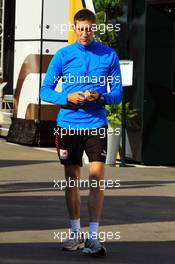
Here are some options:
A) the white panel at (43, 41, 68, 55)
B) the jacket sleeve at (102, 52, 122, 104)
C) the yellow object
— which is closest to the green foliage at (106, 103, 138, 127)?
the yellow object

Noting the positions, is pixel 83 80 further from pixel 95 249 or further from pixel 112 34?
pixel 112 34

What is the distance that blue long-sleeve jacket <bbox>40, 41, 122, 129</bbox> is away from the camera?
6777mm

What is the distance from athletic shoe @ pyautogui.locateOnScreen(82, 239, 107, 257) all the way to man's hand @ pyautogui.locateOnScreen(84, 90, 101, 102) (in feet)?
3.68

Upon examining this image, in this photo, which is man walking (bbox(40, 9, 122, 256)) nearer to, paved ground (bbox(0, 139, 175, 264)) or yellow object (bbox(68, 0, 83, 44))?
paved ground (bbox(0, 139, 175, 264))

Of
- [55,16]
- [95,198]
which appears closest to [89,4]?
[55,16]

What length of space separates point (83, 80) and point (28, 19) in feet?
35.8

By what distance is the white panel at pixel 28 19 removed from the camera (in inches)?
675

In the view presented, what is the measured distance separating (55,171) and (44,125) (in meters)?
4.43

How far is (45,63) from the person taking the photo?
17.2m

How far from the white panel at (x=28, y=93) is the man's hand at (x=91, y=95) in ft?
35.1

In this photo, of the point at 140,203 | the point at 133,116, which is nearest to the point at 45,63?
the point at 133,116

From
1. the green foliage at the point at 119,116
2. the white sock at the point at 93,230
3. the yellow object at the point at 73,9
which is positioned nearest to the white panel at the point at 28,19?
the yellow object at the point at 73,9

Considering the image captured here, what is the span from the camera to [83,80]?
6781mm

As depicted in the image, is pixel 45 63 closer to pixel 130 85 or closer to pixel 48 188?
pixel 130 85
